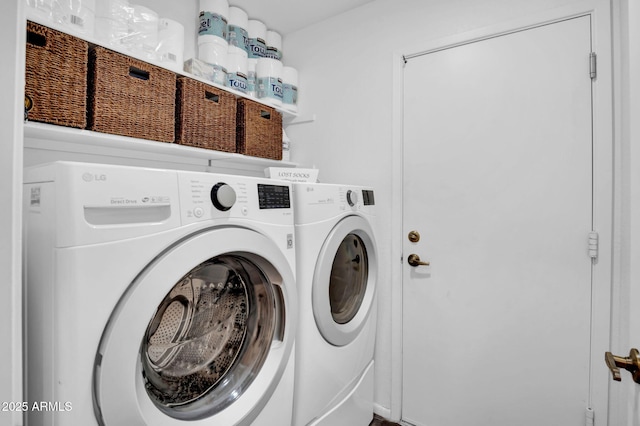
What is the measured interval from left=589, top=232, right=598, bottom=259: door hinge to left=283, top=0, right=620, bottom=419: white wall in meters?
0.83

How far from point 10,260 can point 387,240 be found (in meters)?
1.55

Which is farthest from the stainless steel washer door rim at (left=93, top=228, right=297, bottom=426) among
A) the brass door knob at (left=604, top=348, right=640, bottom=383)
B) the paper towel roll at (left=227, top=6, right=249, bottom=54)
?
the paper towel roll at (left=227, top=6, right=249, bottom=54)

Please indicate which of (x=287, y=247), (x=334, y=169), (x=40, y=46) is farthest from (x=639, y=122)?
(x=40, y=46)

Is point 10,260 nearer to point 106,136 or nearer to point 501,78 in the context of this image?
point 106,136

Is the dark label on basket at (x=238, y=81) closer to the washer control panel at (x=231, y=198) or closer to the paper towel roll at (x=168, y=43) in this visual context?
the paper towel roll at (x=168, y=43)

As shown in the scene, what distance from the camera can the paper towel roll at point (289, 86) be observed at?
1966 mm

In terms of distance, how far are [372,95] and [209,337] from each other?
4.96ft

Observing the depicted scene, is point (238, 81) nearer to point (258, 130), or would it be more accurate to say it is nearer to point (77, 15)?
point (258, 130)

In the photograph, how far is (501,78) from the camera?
146 cm

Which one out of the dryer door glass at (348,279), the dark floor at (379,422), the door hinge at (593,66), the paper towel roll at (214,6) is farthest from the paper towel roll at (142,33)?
the dark floor at (379,422)

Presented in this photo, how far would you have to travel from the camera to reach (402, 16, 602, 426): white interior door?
52.1 inches

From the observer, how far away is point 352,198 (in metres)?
1.40

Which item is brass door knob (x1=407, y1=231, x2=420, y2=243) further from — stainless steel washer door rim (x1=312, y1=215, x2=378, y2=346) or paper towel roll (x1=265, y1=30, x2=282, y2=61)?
paper towel roll (x1=265, y1=30, x2=282, y2=61)

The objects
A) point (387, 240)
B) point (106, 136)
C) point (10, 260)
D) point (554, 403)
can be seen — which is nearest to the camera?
point (10, 260)
